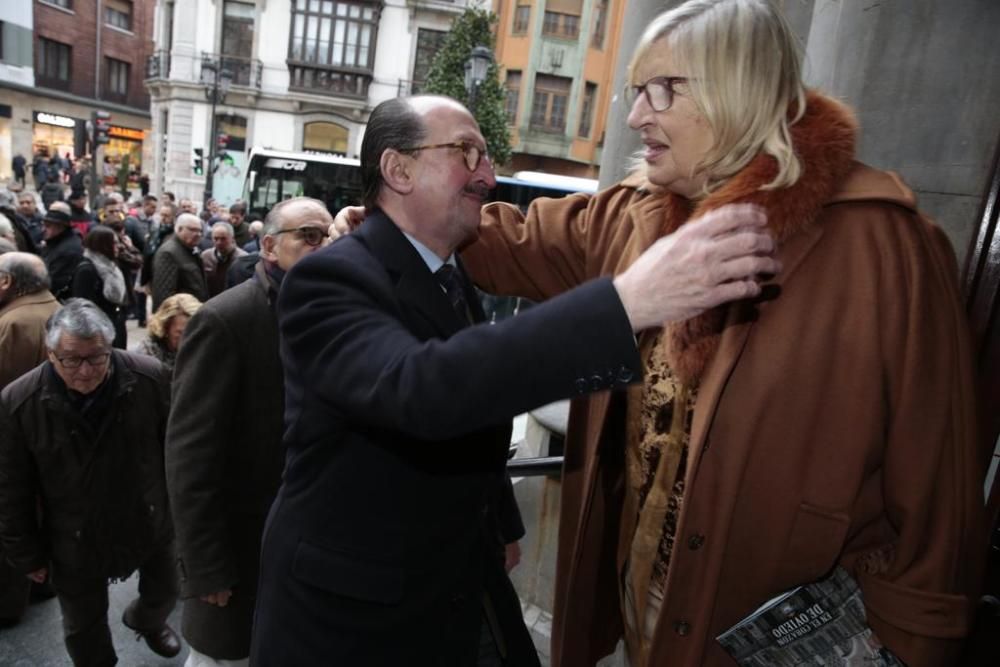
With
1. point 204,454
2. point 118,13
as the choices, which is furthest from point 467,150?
point 118,13

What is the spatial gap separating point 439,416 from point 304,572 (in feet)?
2.33

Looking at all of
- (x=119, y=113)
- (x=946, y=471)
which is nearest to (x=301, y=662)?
(x=946, y=471)

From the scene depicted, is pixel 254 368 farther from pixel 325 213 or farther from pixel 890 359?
pixel 890 359

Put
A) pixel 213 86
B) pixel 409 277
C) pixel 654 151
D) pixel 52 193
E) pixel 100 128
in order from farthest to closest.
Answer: pixel 213 86, pixel 100 128, pixel 52 193, pixel 654 151, pixel 409 277

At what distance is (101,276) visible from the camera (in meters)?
6.45

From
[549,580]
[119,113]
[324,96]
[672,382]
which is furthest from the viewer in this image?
[119,113]

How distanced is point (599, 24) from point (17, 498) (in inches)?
1203

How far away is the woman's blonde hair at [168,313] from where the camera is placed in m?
4.21

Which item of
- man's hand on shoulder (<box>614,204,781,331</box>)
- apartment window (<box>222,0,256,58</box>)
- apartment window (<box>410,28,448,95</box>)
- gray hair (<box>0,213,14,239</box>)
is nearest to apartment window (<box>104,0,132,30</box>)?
apartment window (<box>222,0,256,58</box>)

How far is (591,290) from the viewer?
1.13 metres

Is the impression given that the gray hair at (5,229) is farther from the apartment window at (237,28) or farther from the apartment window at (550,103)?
the apartment window at (237,28)

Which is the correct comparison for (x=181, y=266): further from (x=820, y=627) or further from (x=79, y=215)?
(x=820, y=627)

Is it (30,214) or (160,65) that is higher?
(160,65)

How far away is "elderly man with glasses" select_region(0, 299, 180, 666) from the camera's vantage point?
3080mm
